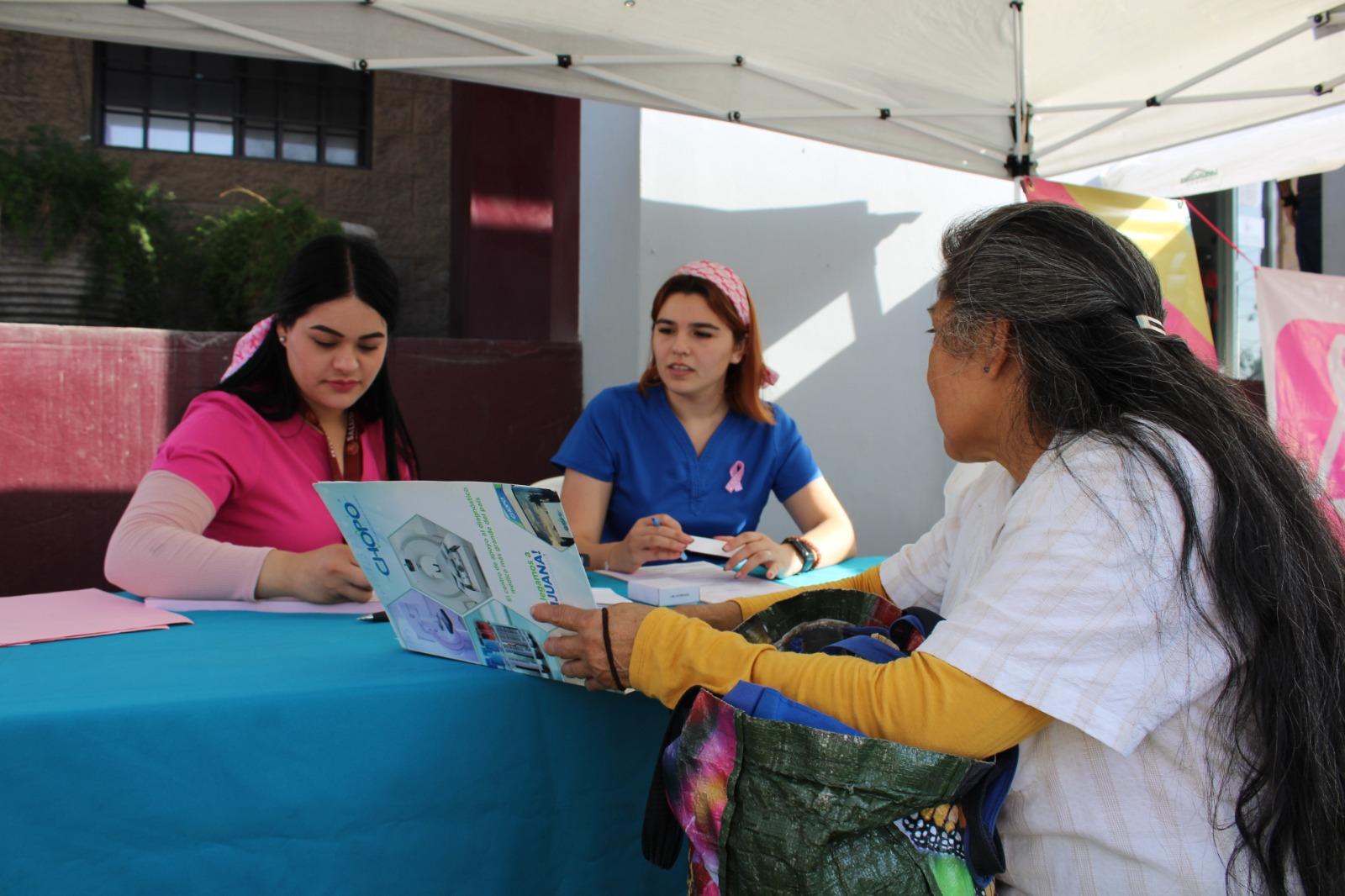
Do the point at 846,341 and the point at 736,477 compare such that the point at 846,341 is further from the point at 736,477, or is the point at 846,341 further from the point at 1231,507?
the point at 1231,507

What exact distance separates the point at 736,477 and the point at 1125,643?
5.47 feet

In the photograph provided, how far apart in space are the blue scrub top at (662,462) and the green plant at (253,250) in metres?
2.34

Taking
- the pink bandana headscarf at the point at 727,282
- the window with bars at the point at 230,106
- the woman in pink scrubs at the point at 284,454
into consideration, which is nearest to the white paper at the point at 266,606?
the woman in pink scrubs at the point at 284,454

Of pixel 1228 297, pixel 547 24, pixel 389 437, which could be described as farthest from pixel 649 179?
pixel 1228 297

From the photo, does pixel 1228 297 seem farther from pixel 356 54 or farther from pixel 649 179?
pixel 356 54

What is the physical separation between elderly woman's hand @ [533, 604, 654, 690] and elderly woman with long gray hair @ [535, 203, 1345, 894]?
0.03m

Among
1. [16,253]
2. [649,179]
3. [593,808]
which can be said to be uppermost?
[649,179]

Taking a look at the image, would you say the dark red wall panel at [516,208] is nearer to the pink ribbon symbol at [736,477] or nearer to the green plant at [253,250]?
the green plant at [253,250]

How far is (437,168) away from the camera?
5777mm

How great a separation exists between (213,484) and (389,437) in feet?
1.58

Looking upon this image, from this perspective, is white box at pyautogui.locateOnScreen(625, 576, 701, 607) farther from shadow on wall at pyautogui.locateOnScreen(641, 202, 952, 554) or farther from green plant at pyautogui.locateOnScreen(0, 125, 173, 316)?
green plant at pyautogui.locateOnScreen(0, 125, 173, 316)

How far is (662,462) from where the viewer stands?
253 centimetres

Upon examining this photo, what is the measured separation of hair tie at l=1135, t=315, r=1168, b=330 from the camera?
1062mm

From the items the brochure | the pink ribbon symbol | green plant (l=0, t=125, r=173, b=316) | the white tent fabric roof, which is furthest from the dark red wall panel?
the brochure
